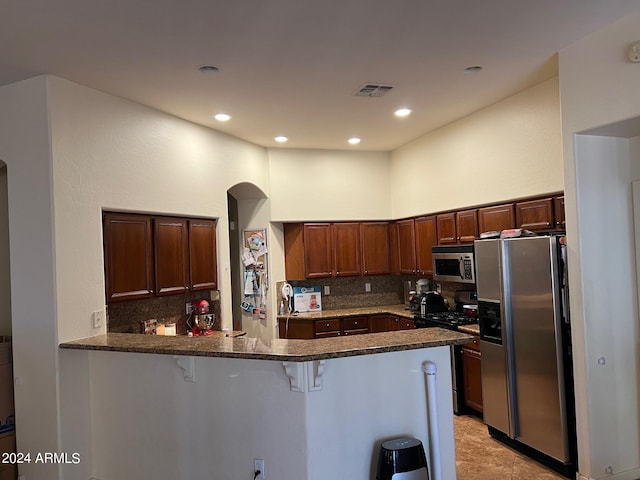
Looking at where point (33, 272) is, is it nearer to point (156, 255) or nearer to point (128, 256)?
point (128, 256)

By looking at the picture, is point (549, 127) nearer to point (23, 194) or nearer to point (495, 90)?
point (495, 90)

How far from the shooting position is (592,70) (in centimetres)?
300

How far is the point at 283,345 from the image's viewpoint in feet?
9.29

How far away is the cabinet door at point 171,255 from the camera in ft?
13.7

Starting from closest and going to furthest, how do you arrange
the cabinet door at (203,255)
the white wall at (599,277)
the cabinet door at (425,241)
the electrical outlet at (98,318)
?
the white wall at (599,277) → the electrical outlet at (98,318) → the cabinet door at (203,255) → the cabinet door at (425,241)

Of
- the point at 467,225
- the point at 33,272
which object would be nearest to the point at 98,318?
the point at 33,272

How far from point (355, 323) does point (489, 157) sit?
2566 mm

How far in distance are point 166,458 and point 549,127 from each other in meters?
3.73

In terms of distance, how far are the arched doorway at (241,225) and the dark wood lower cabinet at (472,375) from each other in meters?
2.45

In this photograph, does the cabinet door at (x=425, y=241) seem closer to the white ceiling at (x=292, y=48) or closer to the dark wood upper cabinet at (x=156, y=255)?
the white ceiling at (x=292, y=48)

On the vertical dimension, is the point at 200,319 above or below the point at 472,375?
above

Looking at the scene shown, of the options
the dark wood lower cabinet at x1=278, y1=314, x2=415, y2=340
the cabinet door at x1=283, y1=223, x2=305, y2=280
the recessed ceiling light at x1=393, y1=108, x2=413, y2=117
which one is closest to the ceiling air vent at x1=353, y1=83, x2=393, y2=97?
the recessed ceiling light at x1=393, y1=108, x2=413, y2=117

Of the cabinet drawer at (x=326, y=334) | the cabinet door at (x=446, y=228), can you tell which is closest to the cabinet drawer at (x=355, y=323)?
the cabinet drawer at (x=326, y=334)

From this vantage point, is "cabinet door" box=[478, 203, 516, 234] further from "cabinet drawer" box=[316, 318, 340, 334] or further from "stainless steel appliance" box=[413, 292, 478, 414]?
"cabinet drawer" box=[316, 318, 340, 334]
